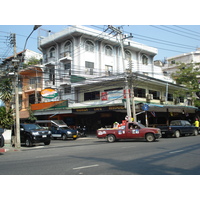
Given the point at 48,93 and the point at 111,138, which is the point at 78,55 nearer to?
the point at 48,93

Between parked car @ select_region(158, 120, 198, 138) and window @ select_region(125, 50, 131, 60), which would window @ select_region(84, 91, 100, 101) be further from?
window @ select_region(125, 50, 131, 60)

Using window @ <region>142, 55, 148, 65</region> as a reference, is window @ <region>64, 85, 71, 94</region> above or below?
below

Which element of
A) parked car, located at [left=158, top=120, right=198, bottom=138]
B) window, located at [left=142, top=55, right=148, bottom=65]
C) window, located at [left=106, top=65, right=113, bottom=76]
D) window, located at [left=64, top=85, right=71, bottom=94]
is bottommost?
parked car, located at [left=158, top=120, right=198, bottom=138]

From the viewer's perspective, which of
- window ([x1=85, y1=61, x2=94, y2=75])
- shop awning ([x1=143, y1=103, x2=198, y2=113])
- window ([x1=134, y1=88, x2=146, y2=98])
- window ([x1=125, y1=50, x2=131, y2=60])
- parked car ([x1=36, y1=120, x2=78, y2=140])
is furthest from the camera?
window ([x1=125, y1=50, x2=131, y2=60])

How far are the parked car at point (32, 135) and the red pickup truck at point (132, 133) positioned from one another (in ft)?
15.1

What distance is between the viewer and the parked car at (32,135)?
17.6 m

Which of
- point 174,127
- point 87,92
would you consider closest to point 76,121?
point 87,92

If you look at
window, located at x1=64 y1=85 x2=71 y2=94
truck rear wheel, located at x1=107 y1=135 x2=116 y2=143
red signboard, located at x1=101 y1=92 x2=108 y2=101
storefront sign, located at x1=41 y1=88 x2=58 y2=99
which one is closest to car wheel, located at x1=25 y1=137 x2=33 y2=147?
truck rear wheel, located at x1=107 y1=135 x2=116 y2=143

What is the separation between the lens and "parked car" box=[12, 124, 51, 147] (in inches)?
695

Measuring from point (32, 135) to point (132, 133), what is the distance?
7808mm

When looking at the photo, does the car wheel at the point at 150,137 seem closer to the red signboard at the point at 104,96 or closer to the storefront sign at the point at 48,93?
the red signboard at the point at 104,96

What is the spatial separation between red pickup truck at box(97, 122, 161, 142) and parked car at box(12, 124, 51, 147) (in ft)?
15.1

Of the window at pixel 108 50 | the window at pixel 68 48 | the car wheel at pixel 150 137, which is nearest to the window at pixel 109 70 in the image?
the window at pixel 108 50

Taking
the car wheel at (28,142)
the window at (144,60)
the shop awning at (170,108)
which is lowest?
the car wheel at (28,142)
